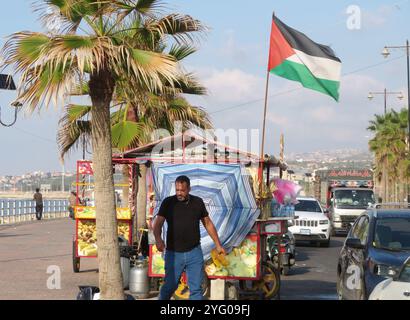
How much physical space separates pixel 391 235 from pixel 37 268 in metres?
8.56

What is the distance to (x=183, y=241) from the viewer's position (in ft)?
33.1

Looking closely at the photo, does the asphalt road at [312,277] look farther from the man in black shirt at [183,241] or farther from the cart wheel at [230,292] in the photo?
the man in black shirt at [183,241]

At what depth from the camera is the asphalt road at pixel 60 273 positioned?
14.1m

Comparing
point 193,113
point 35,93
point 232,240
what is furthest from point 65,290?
point 193,113

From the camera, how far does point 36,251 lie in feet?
74.6

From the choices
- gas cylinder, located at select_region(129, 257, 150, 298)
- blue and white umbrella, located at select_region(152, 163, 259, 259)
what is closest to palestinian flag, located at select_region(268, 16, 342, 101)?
blue and white umbrella, located at select_region(152, 163, 259, 259)

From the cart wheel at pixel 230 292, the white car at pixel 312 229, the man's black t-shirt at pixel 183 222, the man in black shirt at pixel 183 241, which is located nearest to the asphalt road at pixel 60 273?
the white car at pixel 312 229

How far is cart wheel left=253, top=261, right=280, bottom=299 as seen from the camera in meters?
13.4

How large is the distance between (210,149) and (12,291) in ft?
13.1

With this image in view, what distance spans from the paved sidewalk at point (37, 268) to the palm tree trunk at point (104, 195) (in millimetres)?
2025

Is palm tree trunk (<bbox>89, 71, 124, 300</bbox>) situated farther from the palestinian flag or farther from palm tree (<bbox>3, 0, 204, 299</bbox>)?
the palestinian flag

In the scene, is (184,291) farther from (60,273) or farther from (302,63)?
(60,273)

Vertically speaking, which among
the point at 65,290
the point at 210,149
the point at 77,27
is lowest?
the point at 65,290
